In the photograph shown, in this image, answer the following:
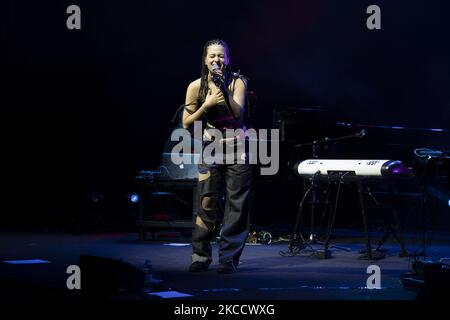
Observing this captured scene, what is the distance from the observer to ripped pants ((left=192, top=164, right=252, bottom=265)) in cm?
440

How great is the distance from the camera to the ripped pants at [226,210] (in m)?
4.40

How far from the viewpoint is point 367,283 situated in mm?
3871

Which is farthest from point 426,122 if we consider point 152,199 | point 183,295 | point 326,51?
point 183,295

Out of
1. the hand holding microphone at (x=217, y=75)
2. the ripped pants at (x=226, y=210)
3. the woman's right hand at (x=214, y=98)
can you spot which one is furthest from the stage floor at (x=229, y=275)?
the hand holding microphone at (x=217, y=75)

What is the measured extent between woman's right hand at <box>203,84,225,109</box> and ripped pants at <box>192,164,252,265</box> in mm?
452

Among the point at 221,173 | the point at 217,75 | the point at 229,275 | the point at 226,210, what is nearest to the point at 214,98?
the point at 217,75

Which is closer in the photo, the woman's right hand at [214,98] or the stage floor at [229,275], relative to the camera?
the stage floor at [229,275]

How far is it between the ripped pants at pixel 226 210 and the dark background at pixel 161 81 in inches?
169

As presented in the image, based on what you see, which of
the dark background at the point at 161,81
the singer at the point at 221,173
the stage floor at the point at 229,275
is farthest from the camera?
the dark background at the point at 161,81

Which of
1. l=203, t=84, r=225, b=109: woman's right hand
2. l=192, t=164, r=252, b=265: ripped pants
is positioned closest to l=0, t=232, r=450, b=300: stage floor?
l=192, t=164, r=252, b=265: ripped pants

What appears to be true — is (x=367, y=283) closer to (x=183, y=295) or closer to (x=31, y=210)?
(x=183, y=295)

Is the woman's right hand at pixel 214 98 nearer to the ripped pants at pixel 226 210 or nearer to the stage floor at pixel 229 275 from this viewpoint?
the ripped pants at pixel 226 210

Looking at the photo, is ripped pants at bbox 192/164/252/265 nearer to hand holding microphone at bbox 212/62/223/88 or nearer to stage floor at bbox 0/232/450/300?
stage floor at bbox 0/232/450/300
